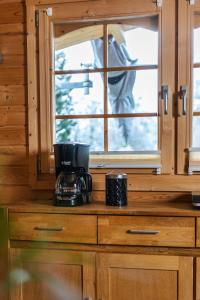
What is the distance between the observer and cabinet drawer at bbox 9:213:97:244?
65.7 inches

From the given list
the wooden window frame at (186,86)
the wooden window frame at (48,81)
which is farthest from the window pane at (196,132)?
the wooden window frame at (48,81)

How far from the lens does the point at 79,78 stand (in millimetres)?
2127

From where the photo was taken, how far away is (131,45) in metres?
2.05

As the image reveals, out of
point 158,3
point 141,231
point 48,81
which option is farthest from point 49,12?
point 141,231

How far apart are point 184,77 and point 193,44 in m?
0.21

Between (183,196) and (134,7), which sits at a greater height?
(134,7)

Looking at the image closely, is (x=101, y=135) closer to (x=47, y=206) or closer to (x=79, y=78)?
(x=79, y=78)

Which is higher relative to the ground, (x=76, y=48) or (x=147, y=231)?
(x=76, y=48)

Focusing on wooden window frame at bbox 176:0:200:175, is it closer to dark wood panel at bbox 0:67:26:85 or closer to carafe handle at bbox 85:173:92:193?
carafe handle at bbox 85:173:92:193

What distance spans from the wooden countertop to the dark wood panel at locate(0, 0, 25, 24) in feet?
4.06

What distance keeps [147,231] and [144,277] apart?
0.82ft

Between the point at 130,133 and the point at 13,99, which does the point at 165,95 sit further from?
the point at 13,99

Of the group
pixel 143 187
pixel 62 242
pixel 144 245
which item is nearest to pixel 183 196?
pixel 143 187

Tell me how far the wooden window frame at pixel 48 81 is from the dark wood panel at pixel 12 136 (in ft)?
0.25
